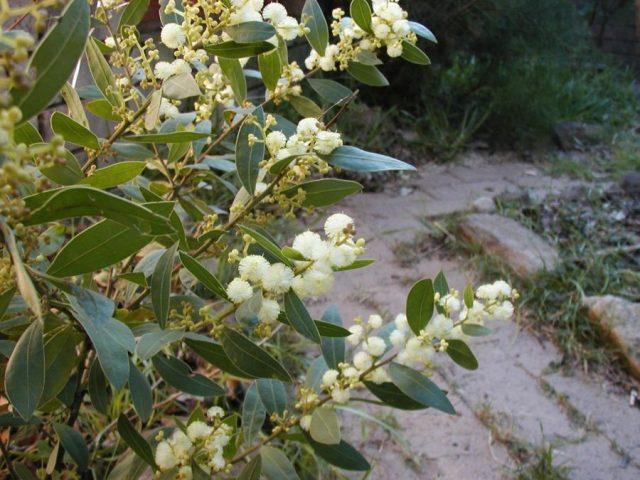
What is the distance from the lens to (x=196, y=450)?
2.96 feet

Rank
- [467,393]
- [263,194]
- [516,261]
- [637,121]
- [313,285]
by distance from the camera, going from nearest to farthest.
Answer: [313,285] → [263,194] → [467,393] → [516,261] → [637,121]

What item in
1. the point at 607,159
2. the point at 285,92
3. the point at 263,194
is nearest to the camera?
the point at 263,194

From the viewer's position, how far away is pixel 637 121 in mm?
4859

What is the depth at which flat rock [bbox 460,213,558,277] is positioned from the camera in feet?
8.59

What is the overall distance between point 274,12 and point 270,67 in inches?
3.1

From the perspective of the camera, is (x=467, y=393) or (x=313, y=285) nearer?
(x=313, y=285)

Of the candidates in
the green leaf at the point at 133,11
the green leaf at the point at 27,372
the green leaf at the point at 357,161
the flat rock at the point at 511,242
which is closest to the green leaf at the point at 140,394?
the green leaf at the point at 27,372

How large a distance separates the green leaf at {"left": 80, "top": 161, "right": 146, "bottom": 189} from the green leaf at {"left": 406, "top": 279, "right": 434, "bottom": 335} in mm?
390

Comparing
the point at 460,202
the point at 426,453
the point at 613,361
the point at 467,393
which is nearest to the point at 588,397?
the point at 613,361

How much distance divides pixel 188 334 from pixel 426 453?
1.12 m

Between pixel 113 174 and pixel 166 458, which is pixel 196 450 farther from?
pixel 113 174

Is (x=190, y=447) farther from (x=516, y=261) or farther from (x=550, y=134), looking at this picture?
(x=550, y=134)

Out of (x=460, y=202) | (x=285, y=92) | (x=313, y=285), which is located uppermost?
(x=285, y=92)

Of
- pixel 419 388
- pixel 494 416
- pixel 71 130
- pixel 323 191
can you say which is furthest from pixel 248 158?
pixel 494 416
